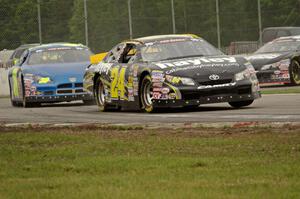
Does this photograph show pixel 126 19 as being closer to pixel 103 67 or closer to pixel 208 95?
pixel 103 67

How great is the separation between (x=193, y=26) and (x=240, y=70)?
18.5 meters

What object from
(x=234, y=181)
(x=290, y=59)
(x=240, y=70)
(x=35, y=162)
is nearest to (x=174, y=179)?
(x=234, y=181)

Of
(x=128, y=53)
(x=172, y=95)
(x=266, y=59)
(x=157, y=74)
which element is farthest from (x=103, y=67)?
(x=266, y=59)

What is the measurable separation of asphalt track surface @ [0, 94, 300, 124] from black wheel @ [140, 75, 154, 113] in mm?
162

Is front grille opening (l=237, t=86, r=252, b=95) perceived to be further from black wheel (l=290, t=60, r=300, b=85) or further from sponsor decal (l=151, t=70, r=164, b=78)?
black wheel (l=290, t=60, r=300, b=85)

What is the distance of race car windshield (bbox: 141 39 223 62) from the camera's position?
59.1ft

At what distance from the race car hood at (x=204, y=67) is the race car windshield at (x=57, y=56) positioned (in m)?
6.61

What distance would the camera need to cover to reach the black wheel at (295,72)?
85.1ft

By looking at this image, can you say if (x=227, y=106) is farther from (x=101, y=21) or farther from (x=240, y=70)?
(x=101, y=21)

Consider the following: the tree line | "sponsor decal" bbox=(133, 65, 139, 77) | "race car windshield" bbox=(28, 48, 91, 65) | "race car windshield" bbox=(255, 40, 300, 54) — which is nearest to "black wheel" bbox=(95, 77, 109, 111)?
"sponsor decal" bbox=(133, 65, 139, 77)

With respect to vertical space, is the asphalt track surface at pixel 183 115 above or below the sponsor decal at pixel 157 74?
below

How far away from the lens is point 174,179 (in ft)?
28.4

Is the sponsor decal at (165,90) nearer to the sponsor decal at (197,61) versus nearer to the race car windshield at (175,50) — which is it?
the sponsor decal at (197,61)

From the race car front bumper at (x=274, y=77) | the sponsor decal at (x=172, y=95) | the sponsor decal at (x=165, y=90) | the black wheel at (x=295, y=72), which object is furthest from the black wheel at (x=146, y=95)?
the black wheel at (x=295, y=72)
